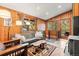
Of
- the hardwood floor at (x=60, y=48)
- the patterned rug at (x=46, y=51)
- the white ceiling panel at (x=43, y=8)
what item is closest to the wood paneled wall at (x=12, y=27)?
the white ceiling panel at (x=43, y=8)

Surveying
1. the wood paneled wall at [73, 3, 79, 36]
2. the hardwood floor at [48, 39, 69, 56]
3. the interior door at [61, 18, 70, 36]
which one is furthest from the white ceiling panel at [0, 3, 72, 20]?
the hardwood floor at [48, 39, 69, 56]

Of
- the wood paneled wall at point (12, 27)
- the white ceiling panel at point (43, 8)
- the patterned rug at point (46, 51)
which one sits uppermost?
the white ceiling panel at point (43, 8)

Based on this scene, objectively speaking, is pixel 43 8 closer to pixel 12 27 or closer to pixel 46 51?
pixel 12 27

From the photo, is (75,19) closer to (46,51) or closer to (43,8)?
(43,8)

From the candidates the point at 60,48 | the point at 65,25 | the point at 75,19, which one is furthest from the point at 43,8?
the point at 60,48

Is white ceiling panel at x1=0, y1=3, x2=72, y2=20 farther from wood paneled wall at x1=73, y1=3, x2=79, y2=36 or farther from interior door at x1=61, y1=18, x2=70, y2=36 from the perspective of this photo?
interior door at x1=61, y1=18, x2=70, y2=36

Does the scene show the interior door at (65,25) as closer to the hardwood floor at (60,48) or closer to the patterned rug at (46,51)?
the hardwood floor at (60,48)

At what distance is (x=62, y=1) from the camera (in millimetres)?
2789

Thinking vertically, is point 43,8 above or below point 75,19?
above

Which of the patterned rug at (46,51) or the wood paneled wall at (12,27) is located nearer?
the wood paneled wall at (12,27)

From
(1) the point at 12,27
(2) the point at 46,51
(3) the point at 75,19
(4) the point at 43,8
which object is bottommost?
(2) the point at 46,51

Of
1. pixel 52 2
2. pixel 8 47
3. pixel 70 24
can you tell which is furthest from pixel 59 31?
pixel 8 47

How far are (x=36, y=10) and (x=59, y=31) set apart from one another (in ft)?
2.22

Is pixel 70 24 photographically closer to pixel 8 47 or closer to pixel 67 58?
pixel 67 58
